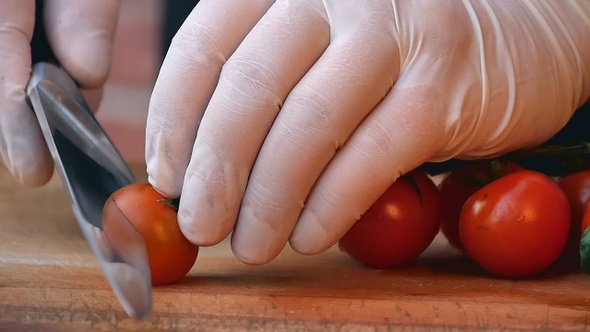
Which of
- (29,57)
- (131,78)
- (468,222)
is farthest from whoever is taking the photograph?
(131,78)

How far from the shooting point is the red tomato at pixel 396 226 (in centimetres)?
95

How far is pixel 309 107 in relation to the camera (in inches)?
33.4

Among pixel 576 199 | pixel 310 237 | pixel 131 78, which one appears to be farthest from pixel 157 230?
pixel 131 78

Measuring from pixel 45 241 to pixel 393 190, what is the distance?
1.63 feet

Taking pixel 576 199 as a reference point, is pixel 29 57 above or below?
below

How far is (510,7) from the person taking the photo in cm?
99

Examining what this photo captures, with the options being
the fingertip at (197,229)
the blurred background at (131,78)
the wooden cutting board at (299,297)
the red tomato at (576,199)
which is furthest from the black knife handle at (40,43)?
the blurred background at (131,78)

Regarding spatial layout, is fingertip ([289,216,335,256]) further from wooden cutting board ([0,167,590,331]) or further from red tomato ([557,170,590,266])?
red tomato ([557,170,590,266])

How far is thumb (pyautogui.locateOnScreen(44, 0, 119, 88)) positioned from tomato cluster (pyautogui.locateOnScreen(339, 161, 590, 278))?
1.32 ft

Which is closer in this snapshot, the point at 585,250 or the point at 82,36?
the point at 585,250

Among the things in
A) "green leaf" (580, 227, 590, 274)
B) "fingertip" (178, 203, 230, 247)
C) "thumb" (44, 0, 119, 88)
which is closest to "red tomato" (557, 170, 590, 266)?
"green leaf" (580, 227, 590, 274)

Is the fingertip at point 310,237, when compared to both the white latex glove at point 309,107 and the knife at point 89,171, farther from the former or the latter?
the knife at point 89,171

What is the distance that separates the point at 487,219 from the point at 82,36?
578 millimetres

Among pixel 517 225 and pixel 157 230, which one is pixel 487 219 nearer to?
pixel 517 225
